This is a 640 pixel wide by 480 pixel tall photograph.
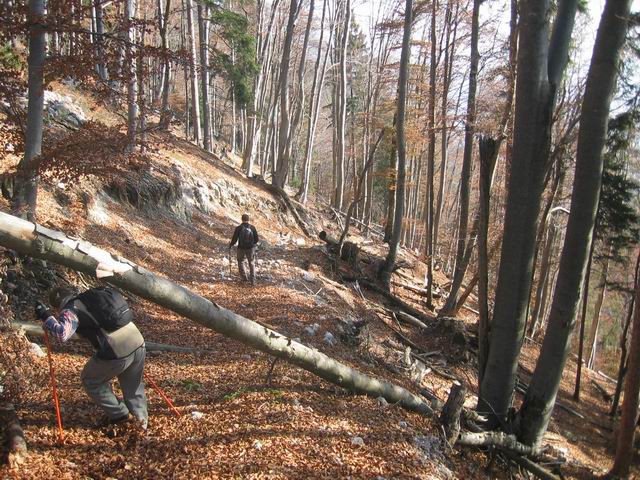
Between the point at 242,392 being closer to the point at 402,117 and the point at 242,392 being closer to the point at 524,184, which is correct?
the point at 524,184

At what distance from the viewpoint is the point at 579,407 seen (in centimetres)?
1517

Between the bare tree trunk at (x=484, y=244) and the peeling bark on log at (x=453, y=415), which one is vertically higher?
the bare tree trunk at (x=484, y=244)

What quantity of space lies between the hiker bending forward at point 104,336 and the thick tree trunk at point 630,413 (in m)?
7.89

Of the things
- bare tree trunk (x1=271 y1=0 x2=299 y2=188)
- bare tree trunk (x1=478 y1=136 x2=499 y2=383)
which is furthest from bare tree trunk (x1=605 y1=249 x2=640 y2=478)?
bare tree trunk (x1=271 y1=0 x2=299 y2=188)

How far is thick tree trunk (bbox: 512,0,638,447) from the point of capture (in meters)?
5.84

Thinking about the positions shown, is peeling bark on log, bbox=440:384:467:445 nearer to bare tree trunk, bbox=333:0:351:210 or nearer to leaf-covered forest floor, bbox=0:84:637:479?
leaf-covered forest floor, bbox=0:84:637:479

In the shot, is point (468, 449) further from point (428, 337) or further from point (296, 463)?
point (428, 337)

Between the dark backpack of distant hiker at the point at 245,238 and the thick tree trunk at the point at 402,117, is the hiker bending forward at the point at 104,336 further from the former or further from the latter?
the thick tree trunk at the point at 402,117

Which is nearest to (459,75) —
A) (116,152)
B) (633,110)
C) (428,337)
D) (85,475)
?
(633,110)

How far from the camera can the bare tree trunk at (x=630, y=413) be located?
25.0 feet

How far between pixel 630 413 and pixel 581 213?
4247 mm

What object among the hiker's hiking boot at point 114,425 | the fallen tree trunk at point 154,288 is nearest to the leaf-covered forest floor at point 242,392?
the hiker's hiking boot at point 114,425

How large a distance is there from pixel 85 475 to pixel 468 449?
178 inches

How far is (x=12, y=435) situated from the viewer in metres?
3.46
